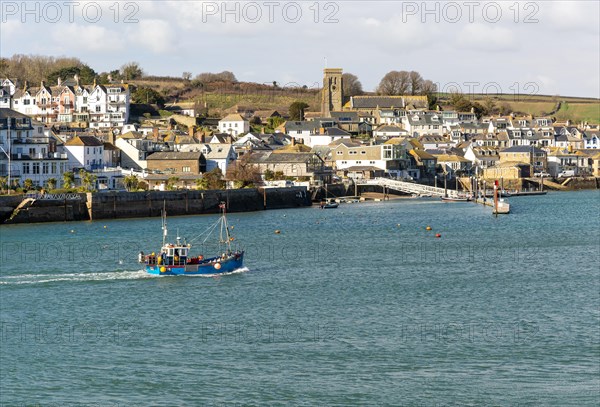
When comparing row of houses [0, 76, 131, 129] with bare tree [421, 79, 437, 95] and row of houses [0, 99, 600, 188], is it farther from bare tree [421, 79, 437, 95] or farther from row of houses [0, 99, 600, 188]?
bare tree [421, 79, 437, 95]

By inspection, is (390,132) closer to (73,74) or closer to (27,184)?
(73,74)

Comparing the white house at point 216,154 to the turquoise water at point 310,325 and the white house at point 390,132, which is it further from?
the turquoise water at point 310,325

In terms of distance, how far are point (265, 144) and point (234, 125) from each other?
47.4ft

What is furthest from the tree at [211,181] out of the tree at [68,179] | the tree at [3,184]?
the tree at [3,184]

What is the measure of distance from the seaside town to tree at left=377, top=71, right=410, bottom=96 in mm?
16859

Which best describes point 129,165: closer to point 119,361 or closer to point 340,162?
point 340,162

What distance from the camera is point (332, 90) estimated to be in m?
159

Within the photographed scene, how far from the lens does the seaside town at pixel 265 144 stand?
86938 mm

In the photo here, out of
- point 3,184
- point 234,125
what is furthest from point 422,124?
point 3,184

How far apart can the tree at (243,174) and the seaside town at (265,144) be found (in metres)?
0.14

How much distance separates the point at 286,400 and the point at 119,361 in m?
6.04

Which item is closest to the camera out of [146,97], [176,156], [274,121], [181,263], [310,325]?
[310,325]

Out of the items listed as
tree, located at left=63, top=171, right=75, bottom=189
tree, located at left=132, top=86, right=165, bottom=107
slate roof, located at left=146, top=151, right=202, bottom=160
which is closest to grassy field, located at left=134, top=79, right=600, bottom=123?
tree, located at left=132, top=86, right=165, bottom=107

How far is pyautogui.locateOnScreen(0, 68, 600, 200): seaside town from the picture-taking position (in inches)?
3423
